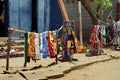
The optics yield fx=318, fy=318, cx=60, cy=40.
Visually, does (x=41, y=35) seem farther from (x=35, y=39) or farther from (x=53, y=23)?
(x=53, y=23)

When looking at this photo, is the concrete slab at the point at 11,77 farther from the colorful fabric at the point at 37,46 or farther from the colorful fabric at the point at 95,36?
the colorful fabric at the point at 95,36

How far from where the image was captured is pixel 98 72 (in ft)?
31.5

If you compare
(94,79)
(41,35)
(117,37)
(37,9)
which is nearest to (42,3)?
(37,9)

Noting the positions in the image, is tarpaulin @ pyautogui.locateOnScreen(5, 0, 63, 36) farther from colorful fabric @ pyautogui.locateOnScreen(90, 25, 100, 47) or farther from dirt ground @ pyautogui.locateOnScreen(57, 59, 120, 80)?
dirt ground @ pyautogui.locateOnScreen(57, 59, 120, 80)

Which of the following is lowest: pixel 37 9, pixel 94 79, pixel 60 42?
pixel 94 79

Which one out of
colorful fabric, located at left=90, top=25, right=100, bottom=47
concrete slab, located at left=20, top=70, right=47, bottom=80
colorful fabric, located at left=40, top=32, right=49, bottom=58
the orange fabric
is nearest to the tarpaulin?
colorful fabric, located at left=90, top=25, right=100, bottom=47

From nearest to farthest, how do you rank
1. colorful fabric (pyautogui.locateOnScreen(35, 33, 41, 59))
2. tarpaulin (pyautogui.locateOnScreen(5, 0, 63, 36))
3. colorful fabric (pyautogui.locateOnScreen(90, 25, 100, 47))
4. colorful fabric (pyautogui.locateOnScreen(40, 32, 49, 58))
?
colorful fabric (pyautogui.locateOnScreen(35, 33, 41, 59))
colorful fabric (pyautogui.locateOnScreen(40, 32, 49, 58))
colorful fabric (pyautogui.locateOnScreen(90, 25, 100, 47))
tarpaulin (pyautogui.locateOnScreen(5, 0, 63, 36))

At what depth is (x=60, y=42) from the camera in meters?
10.4

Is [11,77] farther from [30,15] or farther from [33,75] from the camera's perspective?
[30,15]

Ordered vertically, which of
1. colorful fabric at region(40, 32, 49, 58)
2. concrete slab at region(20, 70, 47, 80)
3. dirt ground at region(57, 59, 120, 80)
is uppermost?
colorful fabric at region(40, 32, 49, 58)

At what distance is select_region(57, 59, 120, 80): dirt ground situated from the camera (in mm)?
8788

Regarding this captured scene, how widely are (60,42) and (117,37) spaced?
18.4 feet

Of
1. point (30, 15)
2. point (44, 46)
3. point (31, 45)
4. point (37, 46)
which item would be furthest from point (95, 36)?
point (31, 45)

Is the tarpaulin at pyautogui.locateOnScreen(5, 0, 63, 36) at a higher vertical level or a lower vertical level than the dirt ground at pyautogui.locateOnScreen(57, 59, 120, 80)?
higher
